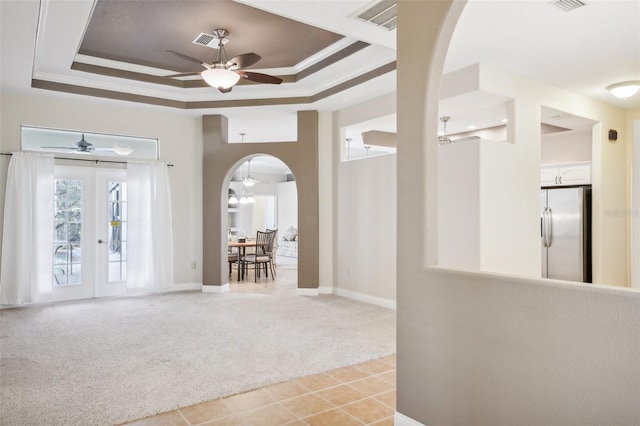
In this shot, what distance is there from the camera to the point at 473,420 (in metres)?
2.14

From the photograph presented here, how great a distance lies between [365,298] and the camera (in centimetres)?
617

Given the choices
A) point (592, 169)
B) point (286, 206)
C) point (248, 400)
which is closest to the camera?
point (248, 400)

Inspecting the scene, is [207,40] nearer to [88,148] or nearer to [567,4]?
[88,148]

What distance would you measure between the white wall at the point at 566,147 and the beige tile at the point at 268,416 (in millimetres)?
6266

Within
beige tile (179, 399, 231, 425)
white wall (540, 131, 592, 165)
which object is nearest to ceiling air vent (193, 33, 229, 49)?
beige tile (179, 399, 231, 425)

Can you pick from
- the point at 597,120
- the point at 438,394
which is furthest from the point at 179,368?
the point at 597,120

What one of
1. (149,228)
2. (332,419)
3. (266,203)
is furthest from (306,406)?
(266,203)

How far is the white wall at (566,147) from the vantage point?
6.65 metres

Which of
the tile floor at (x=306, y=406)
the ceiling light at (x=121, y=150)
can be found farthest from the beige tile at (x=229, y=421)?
the ceiling light at (x=121, y=150)

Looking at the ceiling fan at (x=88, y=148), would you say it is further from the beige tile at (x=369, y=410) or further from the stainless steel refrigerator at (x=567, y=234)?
the stainless steel refrigerator at (x=567, y=234)

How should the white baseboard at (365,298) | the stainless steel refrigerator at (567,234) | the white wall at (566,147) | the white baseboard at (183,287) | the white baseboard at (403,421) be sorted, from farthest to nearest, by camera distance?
the white baseboard at (183,287)
the white wall at (566,147)
the stainless steel refrigerator at (567,234)
the white baseboard at (365,298)
the white baseboard at (403,421)

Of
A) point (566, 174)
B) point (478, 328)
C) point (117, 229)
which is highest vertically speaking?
point (566, 174)

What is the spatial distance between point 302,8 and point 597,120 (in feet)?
15.4

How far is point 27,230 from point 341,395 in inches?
198
